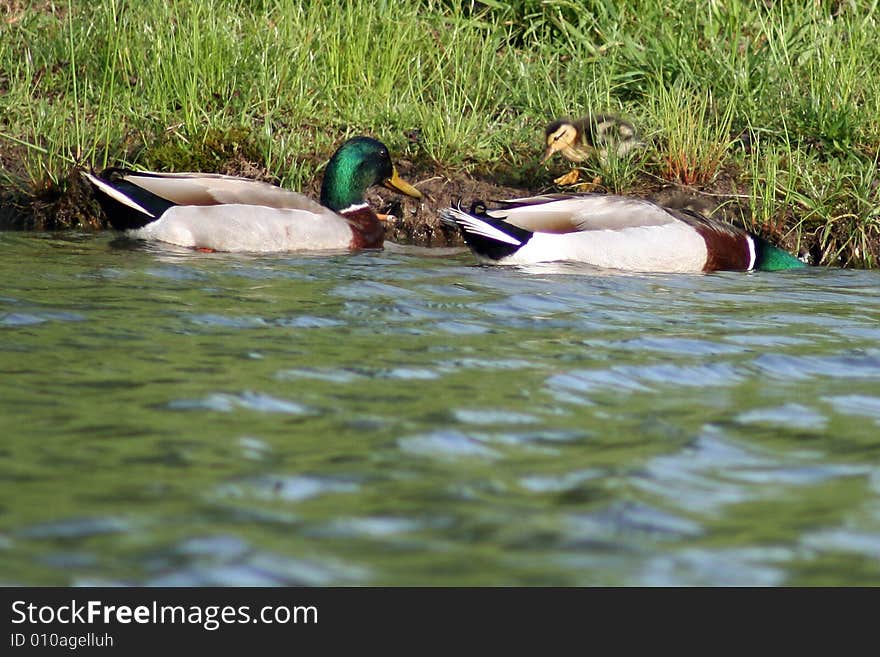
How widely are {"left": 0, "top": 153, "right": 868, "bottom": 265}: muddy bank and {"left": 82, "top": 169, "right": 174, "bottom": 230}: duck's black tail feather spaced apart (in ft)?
1.99

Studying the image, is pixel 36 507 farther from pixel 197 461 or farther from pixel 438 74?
pixel 438 74

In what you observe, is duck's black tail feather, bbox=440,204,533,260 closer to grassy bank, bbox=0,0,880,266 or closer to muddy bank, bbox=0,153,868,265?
muddy bank, bbox=0,153,868,265

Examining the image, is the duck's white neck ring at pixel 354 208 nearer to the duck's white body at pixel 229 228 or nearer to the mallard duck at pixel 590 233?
the duck's white body at pixel 229 228

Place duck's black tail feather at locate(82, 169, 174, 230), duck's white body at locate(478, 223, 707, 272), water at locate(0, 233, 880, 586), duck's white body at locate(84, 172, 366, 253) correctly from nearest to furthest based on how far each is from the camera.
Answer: water at locate(0, 233, 880, 586) → duck's white body at locate(478, 223, 707, 272) → duck's black tail feather at locate(82, 169, 174, 230) → duck's white body at locate(84, 172, 366, 253)

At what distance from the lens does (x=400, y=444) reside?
355cm

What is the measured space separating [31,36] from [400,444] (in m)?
7.24

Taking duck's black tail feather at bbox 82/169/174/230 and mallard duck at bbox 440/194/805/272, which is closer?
mallard duck at bbox 440/194/805/272

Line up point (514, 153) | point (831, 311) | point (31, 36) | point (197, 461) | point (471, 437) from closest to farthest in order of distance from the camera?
point (197, 461), point (471, 437), point (831, 311), point (514, 153), point (31, 36)

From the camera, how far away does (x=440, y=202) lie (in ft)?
28.3

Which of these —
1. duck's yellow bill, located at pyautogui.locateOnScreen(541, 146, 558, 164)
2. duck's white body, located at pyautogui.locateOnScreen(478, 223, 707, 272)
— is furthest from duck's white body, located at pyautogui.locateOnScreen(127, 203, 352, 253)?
duck's yellow bill, located at pyautogui.locateOnScreen(541, 146, 558, 164)

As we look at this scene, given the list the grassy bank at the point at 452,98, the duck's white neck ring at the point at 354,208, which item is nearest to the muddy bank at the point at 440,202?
the grassy bank at the point at 452,98

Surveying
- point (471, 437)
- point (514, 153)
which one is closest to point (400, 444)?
point (471, 437)

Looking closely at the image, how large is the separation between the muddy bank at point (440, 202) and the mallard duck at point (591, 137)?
9.5 inches

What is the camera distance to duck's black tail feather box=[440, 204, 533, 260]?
7.27 metres
